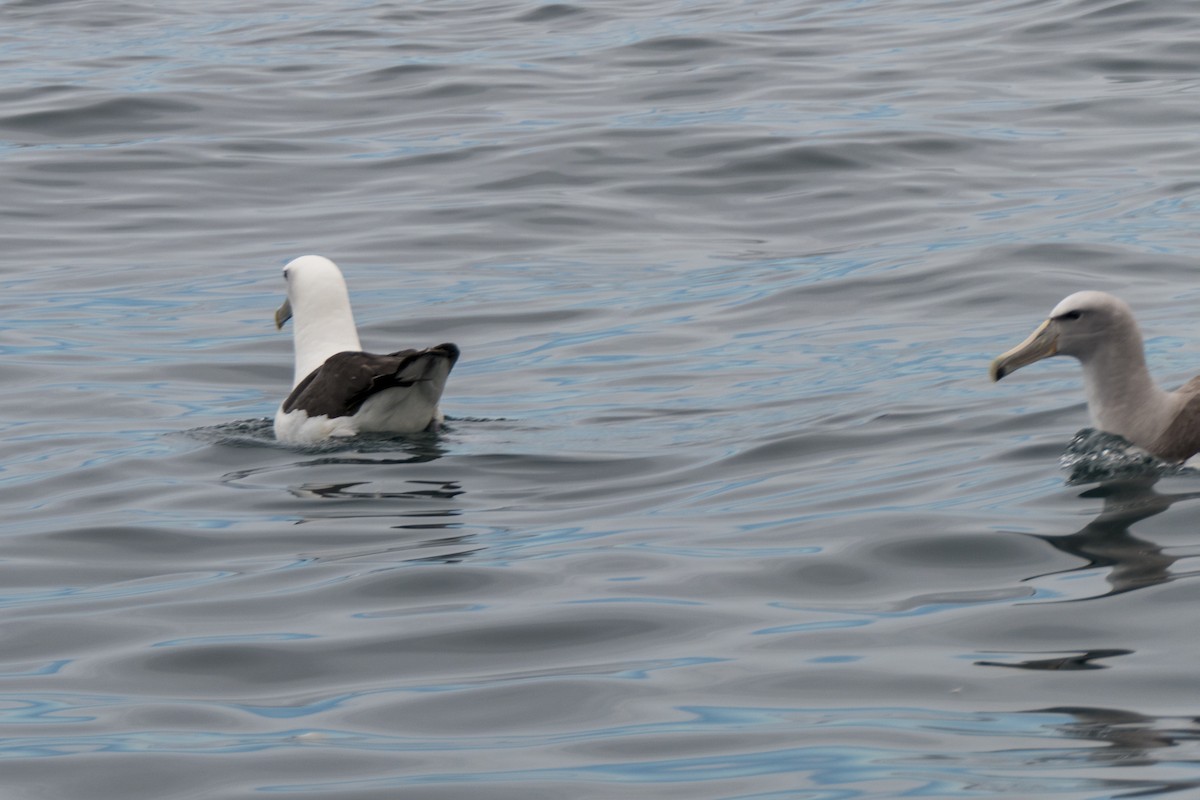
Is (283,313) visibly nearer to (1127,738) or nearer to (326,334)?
(326,334)

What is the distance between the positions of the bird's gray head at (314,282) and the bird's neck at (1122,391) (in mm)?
4951

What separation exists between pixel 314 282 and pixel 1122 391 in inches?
213

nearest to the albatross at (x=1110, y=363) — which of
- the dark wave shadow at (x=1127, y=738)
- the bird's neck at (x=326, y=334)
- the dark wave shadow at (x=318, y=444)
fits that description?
the dark wave shadow at (x=318, y=444)

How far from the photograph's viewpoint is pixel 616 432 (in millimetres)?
10680

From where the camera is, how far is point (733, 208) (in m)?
17.0

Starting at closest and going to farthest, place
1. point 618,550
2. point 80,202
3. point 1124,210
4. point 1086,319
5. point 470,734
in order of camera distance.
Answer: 1. point 470,734
2. point 618,550
3. point 1086,319
4. point 1124,210
5. point 80,202

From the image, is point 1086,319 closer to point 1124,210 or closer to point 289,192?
point 1124,210

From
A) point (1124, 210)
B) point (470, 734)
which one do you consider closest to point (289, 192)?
point (1124, 210)

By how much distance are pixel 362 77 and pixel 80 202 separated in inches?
246

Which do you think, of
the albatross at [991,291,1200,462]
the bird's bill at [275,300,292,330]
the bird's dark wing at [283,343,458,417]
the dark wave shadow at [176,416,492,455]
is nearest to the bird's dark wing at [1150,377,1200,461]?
the albatross at [991,291,1200,462]

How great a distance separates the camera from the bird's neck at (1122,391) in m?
8.87

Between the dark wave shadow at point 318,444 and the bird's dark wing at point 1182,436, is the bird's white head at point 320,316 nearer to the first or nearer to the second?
the dark wave shadow at point 318,444

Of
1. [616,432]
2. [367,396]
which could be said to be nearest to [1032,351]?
[616,432]

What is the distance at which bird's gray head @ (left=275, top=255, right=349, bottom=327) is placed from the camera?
12.1 m
